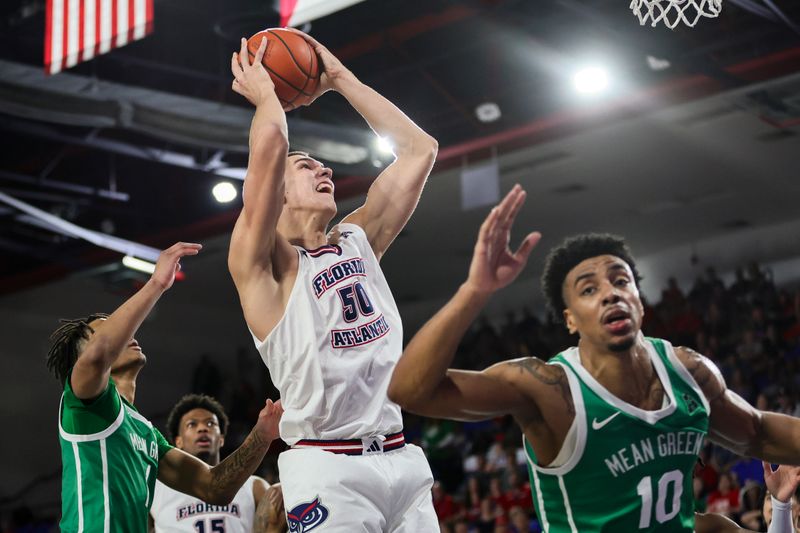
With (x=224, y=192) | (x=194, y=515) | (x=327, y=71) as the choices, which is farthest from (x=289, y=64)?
(x=224, y=192)

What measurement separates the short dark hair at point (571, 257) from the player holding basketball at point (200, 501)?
2.56 metres

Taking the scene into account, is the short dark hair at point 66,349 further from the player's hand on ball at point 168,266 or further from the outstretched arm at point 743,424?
the outstretched arm at point 743,424

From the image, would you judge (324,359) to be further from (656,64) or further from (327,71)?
(656,64)

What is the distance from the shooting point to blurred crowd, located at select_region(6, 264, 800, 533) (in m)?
10.2

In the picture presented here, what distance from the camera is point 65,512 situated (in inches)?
162

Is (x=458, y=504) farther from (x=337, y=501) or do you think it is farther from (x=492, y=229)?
(x=492, y=229)

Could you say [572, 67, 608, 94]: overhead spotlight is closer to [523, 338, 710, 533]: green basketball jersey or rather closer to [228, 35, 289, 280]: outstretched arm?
[228, 35, 289, 280]: outstretched arm

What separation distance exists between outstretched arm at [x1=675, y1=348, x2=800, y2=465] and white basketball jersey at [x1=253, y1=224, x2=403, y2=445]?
1.03 meters

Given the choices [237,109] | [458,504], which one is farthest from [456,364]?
[237,109]

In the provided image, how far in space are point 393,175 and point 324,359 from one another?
960 millimetres

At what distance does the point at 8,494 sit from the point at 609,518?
→ 16.0m

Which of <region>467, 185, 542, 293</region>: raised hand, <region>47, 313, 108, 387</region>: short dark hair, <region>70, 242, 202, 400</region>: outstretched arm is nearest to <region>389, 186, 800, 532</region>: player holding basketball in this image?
<region>467, 185, 542, 293</region>: raised hand

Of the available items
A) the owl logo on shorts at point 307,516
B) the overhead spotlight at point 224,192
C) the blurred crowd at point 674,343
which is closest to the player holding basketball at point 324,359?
Result: the owl logo on shorts at point 307,516

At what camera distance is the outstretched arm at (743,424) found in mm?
3287
